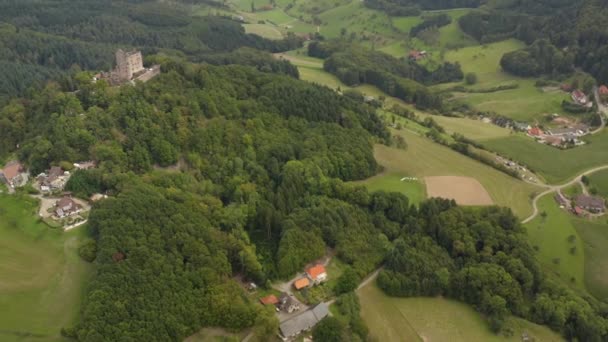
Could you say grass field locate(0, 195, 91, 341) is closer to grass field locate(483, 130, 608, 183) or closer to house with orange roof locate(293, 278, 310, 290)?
house with orange roof locate(293, 278, 310, 290)

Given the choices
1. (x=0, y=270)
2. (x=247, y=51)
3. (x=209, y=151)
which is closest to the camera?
(x=0, y=270)

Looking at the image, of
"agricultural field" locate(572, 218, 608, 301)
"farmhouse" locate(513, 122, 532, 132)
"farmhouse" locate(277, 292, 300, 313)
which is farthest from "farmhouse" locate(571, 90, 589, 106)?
"farmhouse" locate(277, 292, 300, 313)

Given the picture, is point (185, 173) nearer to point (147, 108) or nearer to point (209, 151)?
point (209, 151)

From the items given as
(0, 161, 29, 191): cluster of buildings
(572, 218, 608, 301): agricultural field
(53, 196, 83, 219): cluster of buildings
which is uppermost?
(0, 161, 29, 191): cluster of buildings

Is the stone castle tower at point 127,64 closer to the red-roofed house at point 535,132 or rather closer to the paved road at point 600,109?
the red-roofed house at point 535,132

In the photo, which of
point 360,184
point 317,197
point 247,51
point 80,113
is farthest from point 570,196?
point 247,51

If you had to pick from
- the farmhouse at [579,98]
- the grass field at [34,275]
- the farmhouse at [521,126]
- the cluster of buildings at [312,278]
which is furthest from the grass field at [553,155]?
the grass field at [34,275]
